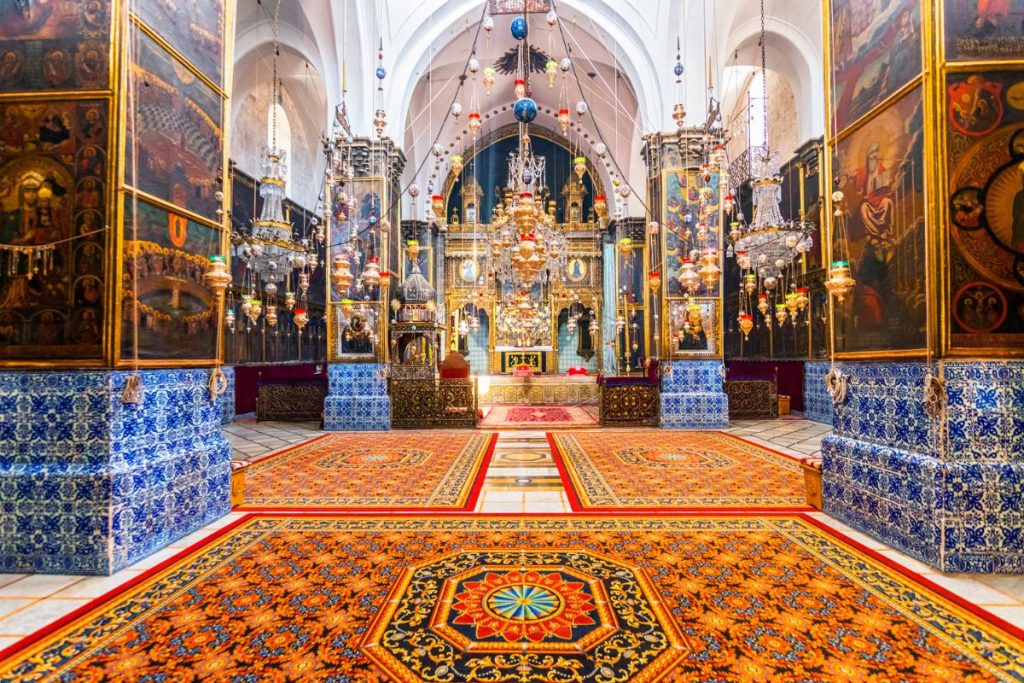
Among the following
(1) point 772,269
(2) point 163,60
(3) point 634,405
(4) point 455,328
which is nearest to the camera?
(2) point 163,60

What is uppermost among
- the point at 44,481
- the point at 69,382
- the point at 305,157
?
the point at 305,157

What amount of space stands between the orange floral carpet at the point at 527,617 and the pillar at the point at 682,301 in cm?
445

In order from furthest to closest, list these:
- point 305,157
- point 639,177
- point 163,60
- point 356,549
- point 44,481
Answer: point 639,177
point 305,157
point 163,60
point 356,549
point 44,481

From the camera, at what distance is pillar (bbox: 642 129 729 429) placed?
278 inches

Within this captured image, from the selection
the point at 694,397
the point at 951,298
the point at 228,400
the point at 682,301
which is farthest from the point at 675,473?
the point at 228,400

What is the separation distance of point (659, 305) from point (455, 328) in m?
9.21

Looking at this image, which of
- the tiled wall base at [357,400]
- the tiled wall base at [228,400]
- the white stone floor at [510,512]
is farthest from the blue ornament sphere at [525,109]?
the tiled wall base at [228,400]

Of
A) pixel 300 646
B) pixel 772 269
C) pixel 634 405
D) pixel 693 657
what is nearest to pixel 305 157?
pixel 634 405

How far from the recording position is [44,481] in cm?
237

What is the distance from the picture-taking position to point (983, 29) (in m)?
2.45

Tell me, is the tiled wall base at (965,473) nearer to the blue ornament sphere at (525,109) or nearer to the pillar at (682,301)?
the blue ornament sphere at (525,109)

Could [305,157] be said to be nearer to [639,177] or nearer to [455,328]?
[455,328]

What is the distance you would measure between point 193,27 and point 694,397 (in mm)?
7339

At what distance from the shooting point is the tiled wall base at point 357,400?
280 inches
